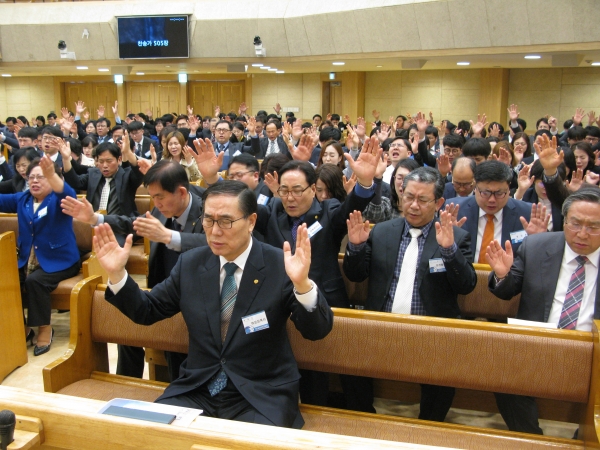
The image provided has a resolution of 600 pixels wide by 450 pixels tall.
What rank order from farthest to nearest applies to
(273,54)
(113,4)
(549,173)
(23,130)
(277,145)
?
(113,4)
(273,54)
(277,145)
(23,130)
(549,173)

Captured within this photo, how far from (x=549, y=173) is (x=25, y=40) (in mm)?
12621

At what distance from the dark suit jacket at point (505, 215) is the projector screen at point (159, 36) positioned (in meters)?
10.00

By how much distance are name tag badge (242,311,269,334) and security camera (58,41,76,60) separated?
478 inches

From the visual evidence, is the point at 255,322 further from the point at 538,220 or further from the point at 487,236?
the point at 487,236

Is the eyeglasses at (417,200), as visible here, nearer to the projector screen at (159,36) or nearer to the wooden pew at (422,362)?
the wooden pew at (422,362)

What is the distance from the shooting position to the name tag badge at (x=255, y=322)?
2.18m

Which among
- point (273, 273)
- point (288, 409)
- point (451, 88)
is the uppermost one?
point (451, 88)

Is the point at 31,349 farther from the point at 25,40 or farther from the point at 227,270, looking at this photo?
the point at 25,40

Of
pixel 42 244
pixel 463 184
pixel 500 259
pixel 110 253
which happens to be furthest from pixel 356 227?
pixel 42 244

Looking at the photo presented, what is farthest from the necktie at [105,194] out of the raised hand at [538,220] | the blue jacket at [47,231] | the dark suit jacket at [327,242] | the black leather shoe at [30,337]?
the raised hand at [538,220]

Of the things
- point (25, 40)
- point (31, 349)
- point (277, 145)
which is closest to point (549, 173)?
point (31, 349)

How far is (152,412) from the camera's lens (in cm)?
159

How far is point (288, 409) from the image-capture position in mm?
2191

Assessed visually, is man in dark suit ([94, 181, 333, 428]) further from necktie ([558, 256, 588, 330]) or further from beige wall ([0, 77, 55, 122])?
beige wall ([0, 77, 55, 122])
